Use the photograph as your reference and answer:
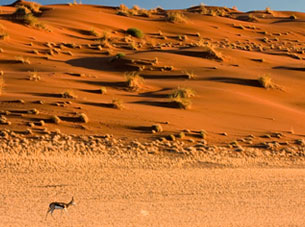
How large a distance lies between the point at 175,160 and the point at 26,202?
19.5 ft

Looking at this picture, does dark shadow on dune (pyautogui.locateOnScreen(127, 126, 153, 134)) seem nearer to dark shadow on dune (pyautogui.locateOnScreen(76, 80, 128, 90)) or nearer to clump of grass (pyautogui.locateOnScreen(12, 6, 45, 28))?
dark shadow on dune (pyautogui.locateOnScreen(76, 80, 128, 90))

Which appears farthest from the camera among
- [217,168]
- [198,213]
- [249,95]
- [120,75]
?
[120,75]

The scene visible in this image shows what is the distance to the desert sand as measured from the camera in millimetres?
9844

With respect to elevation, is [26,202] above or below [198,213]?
above

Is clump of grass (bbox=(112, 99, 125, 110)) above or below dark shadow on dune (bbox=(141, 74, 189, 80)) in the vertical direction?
below

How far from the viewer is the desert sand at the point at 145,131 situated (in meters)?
9.84

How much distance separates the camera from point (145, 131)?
685 inches

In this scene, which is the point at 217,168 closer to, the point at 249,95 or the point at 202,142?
the point at 202,142

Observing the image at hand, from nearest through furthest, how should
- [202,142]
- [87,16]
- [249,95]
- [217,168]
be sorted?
[217,168]
[202,142]
[249,95]
[87,16]

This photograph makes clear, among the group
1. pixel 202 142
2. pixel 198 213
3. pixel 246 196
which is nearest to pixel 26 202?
pixel 198 213

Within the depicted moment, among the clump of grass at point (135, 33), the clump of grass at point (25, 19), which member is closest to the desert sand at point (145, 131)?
the clump of grass at point (25, 19)

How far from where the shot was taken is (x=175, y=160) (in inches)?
573

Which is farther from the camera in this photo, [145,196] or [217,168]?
[217,168]

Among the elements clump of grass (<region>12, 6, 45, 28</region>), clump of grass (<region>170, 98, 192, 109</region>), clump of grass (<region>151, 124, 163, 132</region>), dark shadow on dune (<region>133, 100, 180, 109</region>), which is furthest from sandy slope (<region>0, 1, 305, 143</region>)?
clump of grass (<region>12, 6, 45, 28</region>)
